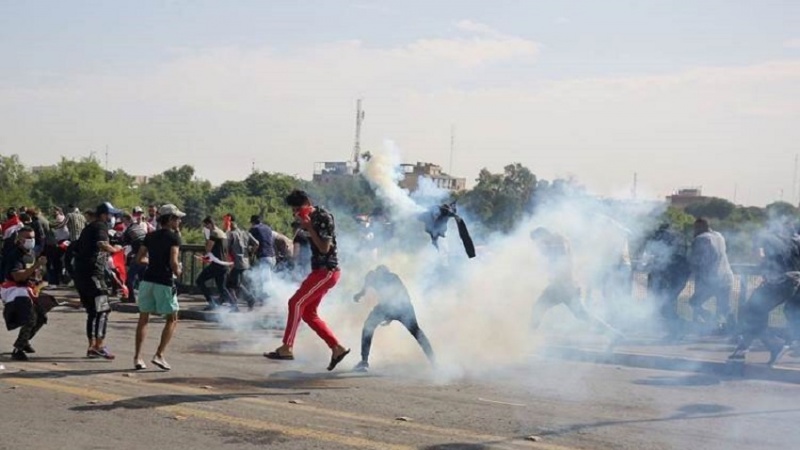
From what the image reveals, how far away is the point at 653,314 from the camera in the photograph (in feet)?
49.1

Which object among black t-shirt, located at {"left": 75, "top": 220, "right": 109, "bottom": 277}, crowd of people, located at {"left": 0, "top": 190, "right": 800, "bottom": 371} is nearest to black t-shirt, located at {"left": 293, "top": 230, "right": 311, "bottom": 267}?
crowd of people, located at {"left": 0, "top": 190, "right": 800, "bottom": 371}

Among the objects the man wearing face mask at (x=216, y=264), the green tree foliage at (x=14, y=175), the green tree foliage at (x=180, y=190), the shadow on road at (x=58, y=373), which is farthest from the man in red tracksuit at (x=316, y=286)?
the green tree foliage at (x=14, y=175)

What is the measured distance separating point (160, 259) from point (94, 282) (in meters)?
1.34

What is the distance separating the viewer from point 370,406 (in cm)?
841

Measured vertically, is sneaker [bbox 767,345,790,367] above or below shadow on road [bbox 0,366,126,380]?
above

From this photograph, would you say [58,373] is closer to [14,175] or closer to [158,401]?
[158,401]

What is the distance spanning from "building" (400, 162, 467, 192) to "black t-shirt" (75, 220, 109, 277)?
4.30m

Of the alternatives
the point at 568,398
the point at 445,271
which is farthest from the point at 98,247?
the point at 568,398

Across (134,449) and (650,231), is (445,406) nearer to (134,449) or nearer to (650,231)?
(134,449)

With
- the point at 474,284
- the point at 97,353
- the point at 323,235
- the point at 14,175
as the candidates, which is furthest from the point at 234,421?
the point at 14,175

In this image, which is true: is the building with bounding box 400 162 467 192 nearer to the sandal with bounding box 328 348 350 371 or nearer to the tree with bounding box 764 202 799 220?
the sandal with bounding box 328 348 350 371

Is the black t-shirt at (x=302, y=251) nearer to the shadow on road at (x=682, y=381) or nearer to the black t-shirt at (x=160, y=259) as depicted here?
the black t-shirt at (x=160, y=259)

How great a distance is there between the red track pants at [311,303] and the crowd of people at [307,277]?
11 mm

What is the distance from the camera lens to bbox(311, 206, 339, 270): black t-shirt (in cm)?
996
